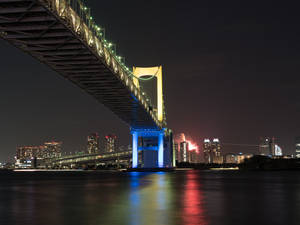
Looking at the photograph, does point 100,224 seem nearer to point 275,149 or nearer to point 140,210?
point 140,210

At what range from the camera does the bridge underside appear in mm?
17695

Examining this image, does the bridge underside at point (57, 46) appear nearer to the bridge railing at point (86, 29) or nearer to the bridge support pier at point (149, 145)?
the bridge railing at point (86, 29)

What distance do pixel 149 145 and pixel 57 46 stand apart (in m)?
54.1

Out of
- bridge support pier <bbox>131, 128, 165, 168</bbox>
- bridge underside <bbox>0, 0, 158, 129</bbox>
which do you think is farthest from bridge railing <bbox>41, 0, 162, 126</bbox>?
bridge support pier <bbox>131, 128, 165, 168</bbox>

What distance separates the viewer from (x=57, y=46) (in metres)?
22.6

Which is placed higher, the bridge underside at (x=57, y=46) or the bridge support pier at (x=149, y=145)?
the bridge underside at (x=57, y=46)

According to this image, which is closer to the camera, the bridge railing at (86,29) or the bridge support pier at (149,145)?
the bridge railing at (86,29)

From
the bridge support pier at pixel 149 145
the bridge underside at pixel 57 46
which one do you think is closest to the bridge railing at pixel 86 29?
the bridge underside at pixel 57 46

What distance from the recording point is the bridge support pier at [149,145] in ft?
227

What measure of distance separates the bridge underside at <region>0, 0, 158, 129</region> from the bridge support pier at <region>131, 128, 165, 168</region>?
97.9 ft

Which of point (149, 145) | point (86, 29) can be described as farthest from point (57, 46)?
point (149, 145)

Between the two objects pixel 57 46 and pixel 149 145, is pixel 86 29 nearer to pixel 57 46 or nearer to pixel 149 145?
pixel 57 46

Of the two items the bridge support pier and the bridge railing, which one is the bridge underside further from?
the bridge support pier

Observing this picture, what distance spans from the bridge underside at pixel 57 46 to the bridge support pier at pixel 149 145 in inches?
1175
